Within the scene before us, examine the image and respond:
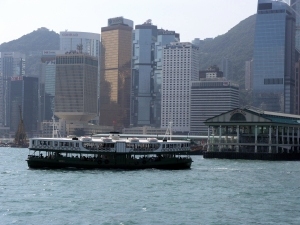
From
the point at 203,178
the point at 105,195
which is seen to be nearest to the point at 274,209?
the point at 105,195

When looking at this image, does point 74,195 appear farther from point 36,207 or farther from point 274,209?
point 274,209

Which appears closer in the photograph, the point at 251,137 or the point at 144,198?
the point at 144,198

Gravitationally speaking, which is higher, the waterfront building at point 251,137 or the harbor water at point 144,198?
the waterfront building at point 251,137

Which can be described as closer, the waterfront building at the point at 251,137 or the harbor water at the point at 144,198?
the harbor water at the point at 144,198

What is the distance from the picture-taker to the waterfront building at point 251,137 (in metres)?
176

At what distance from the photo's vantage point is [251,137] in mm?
181125

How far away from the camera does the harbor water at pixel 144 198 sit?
5825cm

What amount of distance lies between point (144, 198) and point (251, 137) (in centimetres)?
11347

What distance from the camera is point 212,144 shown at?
18575 cm

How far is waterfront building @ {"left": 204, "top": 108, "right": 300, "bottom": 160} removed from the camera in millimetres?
175625

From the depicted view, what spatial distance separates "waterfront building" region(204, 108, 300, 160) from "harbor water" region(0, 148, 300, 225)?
238 ft

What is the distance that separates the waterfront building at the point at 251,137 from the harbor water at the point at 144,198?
72.7m

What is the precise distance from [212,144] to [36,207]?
125 metres

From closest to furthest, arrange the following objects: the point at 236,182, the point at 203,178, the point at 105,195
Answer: the point at 105,195 → the point at 236,182 → the point at 203,178
